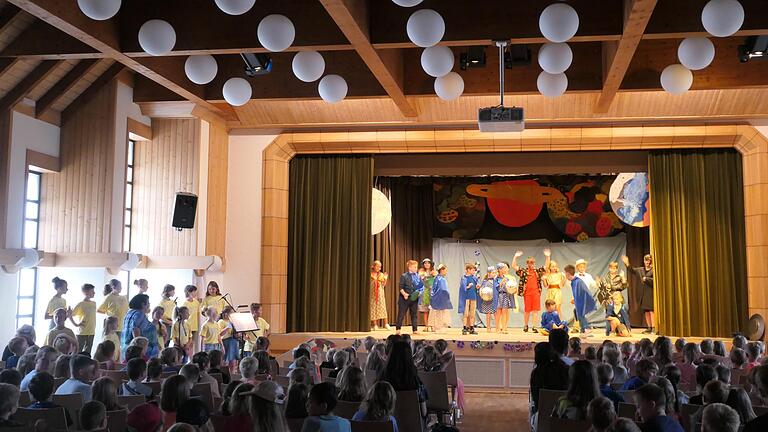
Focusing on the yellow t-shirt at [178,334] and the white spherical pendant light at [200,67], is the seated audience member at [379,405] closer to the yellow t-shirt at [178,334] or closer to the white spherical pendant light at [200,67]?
the white spherical pendant light at [200,67]

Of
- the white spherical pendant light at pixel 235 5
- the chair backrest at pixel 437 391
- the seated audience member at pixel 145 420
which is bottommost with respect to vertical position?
the chair backrest at pixel 437 391

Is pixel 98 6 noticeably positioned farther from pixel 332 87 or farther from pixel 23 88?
pixel 23 88

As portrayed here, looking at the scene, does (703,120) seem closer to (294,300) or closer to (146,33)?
(294,300)

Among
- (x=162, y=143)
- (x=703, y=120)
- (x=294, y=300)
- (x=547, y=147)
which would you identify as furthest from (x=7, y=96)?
(x=703, y=120)

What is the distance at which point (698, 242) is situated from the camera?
12656mm

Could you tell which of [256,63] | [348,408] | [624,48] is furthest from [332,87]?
[348,408]

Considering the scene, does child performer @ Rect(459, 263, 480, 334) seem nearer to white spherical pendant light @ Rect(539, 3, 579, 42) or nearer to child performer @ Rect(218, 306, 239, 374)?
child performer @ Rect(218, 306, 239, 374)

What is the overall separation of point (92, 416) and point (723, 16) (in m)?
5.29

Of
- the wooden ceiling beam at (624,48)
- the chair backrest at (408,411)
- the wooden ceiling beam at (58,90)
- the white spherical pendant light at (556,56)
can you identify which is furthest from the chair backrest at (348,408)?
the wooden ceiling beam at (58,90)

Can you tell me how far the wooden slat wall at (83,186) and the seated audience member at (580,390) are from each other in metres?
7.73

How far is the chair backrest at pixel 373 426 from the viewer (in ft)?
13.7

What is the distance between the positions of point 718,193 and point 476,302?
14.7 feet

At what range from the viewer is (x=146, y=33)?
22.1ft

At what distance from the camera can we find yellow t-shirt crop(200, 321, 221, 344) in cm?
935
